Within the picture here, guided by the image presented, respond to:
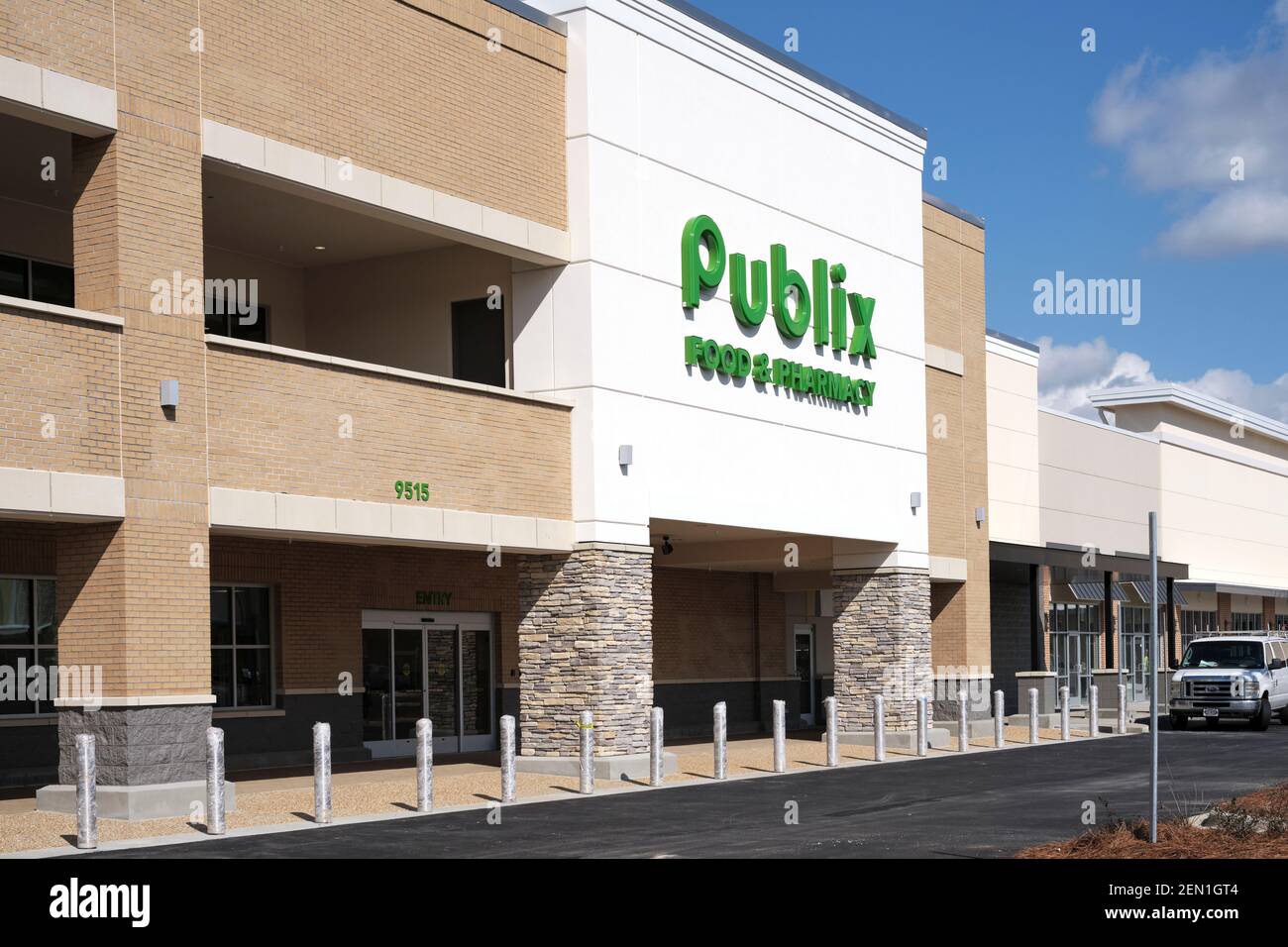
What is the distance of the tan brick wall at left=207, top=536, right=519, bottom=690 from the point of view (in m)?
24.6

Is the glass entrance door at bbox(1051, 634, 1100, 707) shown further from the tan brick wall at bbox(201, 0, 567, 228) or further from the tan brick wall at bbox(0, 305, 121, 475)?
the tan brick wall at bbox(0, 305, 121, 475)

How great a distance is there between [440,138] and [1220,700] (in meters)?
23.4

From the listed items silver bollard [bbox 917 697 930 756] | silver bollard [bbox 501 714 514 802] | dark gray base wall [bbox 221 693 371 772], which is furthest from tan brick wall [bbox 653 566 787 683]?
silver bollard [bbox 501 714 514 802]

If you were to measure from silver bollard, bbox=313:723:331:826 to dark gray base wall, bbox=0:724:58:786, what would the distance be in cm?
610

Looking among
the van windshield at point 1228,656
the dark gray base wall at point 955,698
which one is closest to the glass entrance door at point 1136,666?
the van windshield at point 1228,656

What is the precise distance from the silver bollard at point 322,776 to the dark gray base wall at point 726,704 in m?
15.3

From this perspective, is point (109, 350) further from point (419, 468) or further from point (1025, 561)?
point (1025, 561)

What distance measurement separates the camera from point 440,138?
2211 cm

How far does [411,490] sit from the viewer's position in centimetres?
2131

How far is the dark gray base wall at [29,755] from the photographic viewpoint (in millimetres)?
21234

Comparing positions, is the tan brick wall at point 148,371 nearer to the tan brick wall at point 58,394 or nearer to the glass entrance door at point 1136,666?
the tan brick wall at point 58,394

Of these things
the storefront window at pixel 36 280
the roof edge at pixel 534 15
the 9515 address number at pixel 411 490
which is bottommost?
the 9515 address number at pixel 411 490
